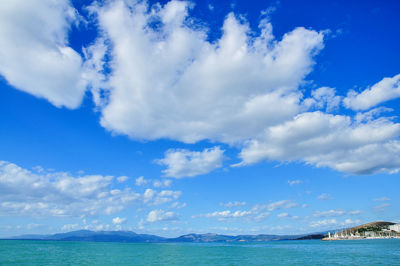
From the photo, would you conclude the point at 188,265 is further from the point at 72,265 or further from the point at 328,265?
the point at 328,265

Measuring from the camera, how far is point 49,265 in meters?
70.8

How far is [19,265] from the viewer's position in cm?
7050

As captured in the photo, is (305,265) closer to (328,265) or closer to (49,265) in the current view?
(328,265)

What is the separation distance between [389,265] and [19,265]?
3918 inches

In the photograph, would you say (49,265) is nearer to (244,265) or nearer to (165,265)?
(165,265)

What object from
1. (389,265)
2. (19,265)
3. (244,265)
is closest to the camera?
(389,265)

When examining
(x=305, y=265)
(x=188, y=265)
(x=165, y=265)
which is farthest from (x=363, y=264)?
(x=165, y=265)

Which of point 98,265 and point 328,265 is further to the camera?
point 98,265

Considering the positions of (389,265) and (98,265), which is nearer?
(389,265)

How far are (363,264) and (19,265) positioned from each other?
310ft

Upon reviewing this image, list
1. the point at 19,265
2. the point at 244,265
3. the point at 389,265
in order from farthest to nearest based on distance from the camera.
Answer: the point at 244,265 → the point at 19,265 → the point at 389,265

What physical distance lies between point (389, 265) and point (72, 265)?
283 ft

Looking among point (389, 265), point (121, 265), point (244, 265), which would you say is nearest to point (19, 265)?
point (121, 265)

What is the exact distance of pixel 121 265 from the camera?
2972 inches
